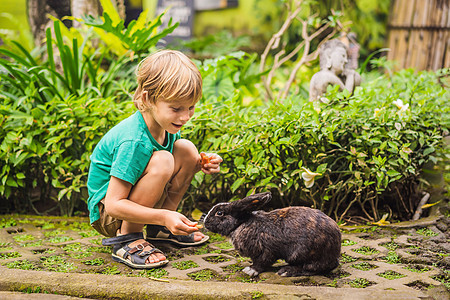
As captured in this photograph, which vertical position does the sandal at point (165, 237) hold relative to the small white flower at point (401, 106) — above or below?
below

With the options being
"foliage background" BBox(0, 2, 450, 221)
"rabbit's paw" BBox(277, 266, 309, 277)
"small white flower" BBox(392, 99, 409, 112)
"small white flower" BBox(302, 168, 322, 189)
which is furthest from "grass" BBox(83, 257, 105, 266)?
"small white flower" BBox(392, 99, 409, 112)

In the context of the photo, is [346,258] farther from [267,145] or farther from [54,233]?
[54,233]

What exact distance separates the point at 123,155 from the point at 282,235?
37.0 inches

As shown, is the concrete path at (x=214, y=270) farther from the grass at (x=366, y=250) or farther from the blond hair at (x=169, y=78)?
the blond hair at (x=169, y=78)

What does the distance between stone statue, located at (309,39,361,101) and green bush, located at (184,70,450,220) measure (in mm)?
243

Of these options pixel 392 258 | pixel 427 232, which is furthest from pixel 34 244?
pixel 427 232

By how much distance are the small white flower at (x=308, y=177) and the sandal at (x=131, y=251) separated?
3.47 feet

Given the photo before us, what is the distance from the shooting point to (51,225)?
11.2 ft

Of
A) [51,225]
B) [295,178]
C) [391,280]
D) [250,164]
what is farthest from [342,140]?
[51,225]

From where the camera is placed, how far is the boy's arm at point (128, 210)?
2355 millimetres

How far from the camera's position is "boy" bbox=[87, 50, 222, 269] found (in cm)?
243

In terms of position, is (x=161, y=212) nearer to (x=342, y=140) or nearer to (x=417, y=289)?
(x=417, y=289)

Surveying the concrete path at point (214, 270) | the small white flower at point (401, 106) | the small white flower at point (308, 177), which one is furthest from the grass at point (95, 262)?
the small white flower at point (401, 106)

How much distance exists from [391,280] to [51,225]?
2385 mm
